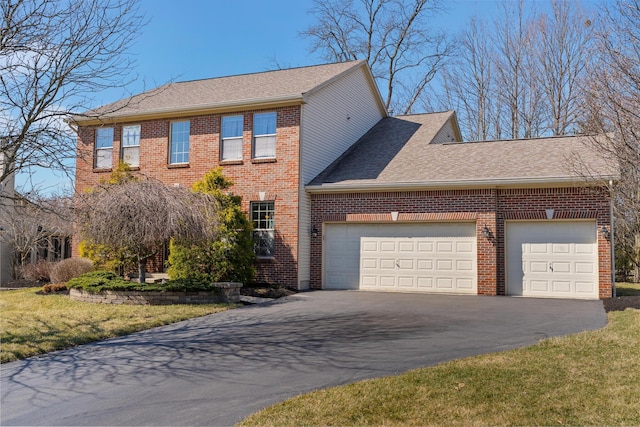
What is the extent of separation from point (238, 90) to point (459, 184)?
8621 mm

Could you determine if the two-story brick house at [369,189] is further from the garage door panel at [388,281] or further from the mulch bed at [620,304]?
the mulch bed at [620,304]

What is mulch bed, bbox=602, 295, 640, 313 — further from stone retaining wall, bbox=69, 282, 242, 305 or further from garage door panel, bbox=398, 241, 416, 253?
stone retaining wall, bbox=69, 282, 242, 305

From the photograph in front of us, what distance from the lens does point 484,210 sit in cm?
1491

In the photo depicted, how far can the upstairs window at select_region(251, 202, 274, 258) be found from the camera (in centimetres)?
1659

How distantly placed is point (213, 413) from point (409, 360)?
293cm

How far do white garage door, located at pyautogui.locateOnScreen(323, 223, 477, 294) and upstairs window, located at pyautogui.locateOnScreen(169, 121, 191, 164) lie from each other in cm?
583

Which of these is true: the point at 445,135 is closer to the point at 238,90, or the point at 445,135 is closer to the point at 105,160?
the point at 238,90

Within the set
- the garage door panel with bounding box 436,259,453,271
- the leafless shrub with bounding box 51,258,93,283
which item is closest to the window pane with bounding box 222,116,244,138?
the leafless shrub with bounding box 51,258,93,283

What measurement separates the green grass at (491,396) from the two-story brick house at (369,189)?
753cm

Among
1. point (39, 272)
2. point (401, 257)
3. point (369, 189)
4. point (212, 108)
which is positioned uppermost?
point (212, 108)

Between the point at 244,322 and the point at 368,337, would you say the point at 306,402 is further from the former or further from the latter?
the point at 244,322

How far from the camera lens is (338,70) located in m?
19.6

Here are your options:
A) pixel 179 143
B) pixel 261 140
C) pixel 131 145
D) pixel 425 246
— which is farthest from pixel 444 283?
pixel 131 145

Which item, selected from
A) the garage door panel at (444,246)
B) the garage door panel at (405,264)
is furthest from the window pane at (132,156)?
the garage door panel at (444,246)
